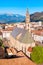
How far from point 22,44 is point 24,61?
36125 millimetres

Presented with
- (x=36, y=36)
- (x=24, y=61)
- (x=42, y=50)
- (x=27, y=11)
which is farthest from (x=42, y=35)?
(x=24, y=61)

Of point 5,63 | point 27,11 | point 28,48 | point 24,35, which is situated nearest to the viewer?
point 5,63

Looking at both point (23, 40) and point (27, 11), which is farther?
point (27, 11)

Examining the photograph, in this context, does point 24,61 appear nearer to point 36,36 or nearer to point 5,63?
point 5,63

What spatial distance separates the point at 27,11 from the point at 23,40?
49.4 ft

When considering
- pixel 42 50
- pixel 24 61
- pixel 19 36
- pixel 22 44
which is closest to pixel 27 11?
pixel 19 36

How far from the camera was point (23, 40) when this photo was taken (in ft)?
197

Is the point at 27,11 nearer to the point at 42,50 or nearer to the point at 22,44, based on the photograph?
the point at 22,44

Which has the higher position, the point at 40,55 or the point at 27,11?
the point at 27,11

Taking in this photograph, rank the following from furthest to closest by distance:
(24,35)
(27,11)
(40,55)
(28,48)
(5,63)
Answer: (27,11), (24,35), (28,48), (40,55), (5,63)

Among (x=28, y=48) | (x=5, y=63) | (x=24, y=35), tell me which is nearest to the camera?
(x=5, y=63)

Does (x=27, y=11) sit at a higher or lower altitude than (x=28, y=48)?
higher

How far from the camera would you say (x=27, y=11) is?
72.0 m

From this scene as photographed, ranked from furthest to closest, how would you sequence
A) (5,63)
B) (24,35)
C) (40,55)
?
(24,35) → (40,55) → (5,63)
